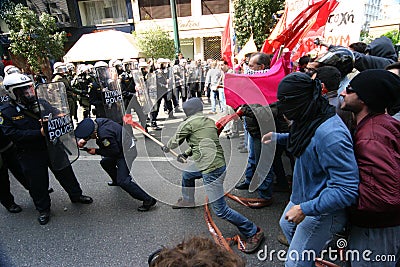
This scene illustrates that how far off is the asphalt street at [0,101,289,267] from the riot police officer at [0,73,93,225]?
314mm

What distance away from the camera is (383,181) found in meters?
1.31

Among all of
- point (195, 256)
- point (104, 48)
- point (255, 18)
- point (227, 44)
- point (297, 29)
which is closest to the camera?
point (195, 256)

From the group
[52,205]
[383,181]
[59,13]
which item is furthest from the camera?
[59,13]

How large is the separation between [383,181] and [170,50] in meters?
15.0

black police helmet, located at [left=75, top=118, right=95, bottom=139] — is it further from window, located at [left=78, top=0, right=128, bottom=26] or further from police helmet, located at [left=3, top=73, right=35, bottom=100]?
window, located at [left=78, top=0, right=128, bottom=26]

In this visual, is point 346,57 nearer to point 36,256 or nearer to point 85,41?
point 36,256

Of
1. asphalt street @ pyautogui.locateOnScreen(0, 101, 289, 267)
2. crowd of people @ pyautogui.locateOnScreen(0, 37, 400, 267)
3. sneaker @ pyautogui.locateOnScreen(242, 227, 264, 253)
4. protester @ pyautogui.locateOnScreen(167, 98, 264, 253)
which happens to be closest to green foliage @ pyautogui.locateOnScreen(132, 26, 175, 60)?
crowd of people @ pyautogui.locateOnScreen(0, 37, 400, 267)

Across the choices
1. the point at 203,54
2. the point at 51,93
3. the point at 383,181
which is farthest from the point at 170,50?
the point at 383,181

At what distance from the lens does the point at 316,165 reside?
1.51m

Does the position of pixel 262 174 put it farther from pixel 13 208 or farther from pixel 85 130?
pixel 13 208

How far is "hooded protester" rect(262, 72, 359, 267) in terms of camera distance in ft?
4.46

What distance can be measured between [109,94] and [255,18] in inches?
314

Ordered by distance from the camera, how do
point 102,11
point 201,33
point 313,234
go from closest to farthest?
point 313,234
point 201,33
point 102,11

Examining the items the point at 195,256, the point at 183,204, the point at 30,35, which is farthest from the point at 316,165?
the point at 30,35
